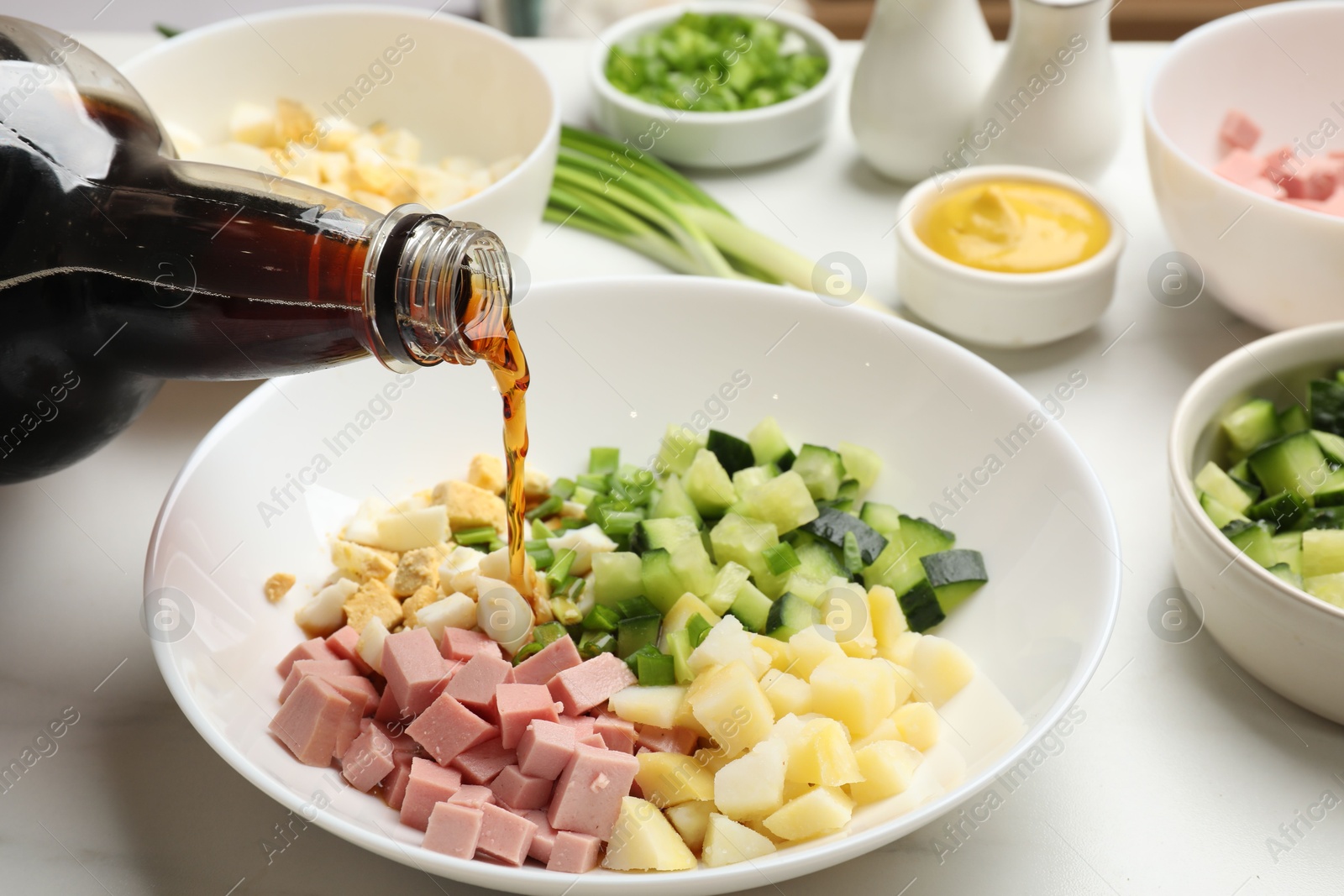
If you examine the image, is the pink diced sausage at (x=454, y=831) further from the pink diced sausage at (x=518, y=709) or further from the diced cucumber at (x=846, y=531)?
the diced cucumber at (x=846, y=531)

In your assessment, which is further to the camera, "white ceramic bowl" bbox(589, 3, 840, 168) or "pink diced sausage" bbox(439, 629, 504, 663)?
"white ceramic bowl" bbox(589, 3, 840, 168)

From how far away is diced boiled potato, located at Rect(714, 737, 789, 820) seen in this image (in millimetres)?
991

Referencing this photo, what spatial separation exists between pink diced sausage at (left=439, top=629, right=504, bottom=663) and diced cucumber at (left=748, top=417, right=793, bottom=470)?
1.37 feet

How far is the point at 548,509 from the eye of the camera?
141 centimetres

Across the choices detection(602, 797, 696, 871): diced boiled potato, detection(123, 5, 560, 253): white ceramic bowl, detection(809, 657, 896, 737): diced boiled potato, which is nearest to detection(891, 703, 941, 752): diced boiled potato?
detection(809, 657, 896, 737): diced boiled potato

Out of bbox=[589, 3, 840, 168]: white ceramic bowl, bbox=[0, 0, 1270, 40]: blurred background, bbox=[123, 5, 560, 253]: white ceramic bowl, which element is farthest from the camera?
bbox=[0, 0, 1270, 40]: blurred background

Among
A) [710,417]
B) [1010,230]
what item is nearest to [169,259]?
[710,417]

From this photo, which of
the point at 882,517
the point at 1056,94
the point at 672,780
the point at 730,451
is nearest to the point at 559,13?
the point at 1056,94

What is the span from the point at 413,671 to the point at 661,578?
0.92ft

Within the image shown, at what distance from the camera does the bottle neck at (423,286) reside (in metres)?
1.00

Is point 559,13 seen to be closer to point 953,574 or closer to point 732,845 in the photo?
point 953,574

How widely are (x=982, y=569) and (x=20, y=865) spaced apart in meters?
1.03

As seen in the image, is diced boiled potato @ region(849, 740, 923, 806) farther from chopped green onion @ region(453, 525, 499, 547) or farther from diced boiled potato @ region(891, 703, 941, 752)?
chopped green onion @ region(453, 525, 499, 547)

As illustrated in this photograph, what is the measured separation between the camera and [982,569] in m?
1.27
